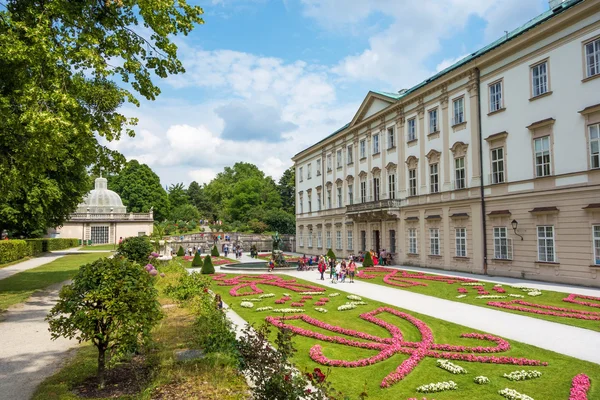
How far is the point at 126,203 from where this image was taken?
83750mm

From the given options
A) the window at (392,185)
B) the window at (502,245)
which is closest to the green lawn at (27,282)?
the window at (392,185)

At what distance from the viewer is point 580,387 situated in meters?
7.82

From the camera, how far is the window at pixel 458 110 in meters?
28.6

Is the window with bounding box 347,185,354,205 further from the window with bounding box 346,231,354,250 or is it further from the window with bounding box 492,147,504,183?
the window with bounding box 492,147,504,183

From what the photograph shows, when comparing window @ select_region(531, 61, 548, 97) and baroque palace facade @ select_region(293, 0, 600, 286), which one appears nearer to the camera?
baroque palace facade @ select_region(293, 0, 600, 286)

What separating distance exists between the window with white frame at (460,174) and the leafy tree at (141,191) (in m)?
68.1

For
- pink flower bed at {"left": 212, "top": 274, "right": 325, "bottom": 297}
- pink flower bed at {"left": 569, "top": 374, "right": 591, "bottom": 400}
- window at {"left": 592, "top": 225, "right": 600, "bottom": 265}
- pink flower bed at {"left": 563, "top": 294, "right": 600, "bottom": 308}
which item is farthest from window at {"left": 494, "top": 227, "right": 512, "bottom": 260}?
Result: pink flower bed at {"left": 569, "top": 374, "right": 591, "bottom": 400}

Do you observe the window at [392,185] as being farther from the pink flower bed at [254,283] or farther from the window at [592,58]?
the window at [592,58]

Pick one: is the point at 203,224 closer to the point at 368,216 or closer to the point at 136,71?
the point at 368,216

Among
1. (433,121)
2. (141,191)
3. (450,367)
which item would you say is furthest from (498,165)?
(141,191)

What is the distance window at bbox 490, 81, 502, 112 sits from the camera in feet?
84.3

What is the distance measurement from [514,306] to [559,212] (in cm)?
846

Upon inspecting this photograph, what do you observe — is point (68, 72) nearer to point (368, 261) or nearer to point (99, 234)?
point (368, 261)

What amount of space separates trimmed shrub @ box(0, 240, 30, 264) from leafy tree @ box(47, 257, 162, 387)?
32.8 m
